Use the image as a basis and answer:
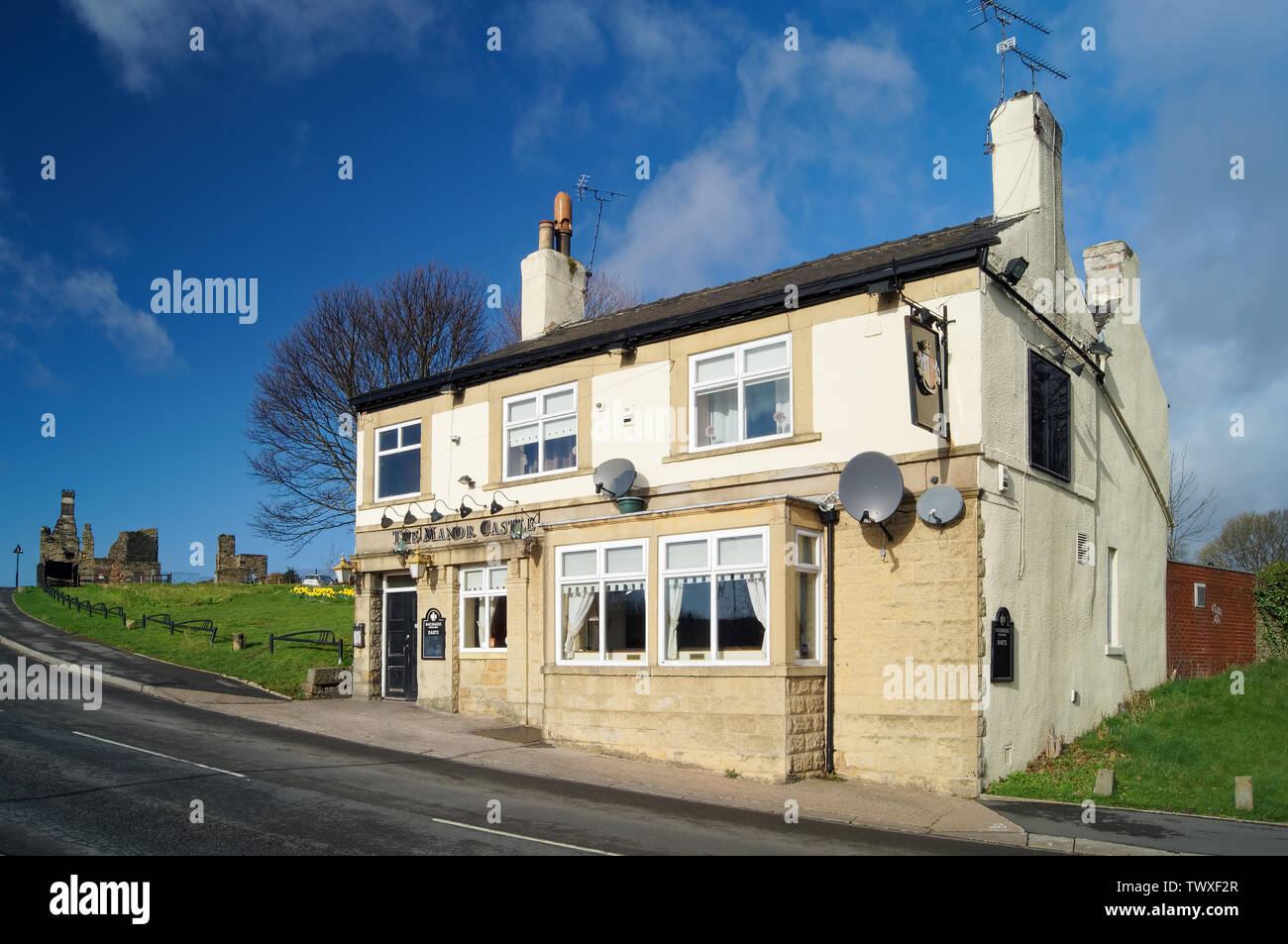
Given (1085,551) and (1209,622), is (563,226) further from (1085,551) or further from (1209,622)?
(1209,622)

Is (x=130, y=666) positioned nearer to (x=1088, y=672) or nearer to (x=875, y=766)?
(x=875, y=766)

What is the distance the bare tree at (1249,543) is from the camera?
5209 centimetres

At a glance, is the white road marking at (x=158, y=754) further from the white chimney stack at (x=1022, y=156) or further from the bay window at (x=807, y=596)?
the white chimney stack at (x=1022, y=156)

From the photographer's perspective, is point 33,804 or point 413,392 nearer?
point 33,804

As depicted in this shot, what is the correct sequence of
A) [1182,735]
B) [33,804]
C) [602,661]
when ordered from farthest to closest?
[602,661] < [1182,735] < [33,804]

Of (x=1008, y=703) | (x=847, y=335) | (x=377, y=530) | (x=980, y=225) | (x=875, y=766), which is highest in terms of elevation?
(x=980, y=225)

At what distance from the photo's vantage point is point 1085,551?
16.7m

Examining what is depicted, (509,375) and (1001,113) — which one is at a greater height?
(1001,113)

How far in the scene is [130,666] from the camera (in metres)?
23.0

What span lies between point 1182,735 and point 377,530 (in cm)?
1628

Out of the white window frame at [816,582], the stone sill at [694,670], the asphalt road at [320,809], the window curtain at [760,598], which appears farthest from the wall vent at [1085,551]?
the asphalt road at [320,809]

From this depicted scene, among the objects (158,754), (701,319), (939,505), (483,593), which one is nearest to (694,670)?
(939,505)
